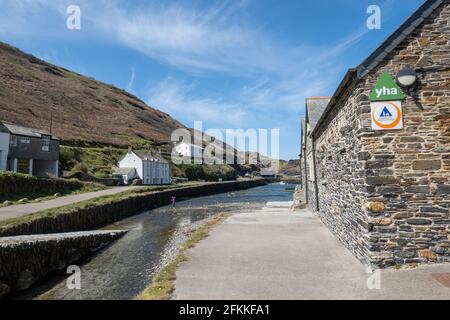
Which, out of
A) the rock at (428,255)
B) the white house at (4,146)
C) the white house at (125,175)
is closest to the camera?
the rock at (428,255)

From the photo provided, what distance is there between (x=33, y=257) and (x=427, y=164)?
1335 centimetres

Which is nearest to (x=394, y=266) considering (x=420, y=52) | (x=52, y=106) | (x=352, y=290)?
(x=352, y=290)

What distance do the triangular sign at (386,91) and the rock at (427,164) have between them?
1807mm

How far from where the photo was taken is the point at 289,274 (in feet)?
26.4

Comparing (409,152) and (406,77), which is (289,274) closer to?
(409,152)

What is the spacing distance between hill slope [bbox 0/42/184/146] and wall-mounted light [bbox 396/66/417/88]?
68.8 meters

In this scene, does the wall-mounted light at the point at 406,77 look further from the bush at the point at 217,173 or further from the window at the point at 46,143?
the bush at the point at 217,173

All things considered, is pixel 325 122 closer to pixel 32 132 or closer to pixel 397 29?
pixel 397 29

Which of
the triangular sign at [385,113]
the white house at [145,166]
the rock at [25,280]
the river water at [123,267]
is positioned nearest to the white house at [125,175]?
the white house at [145,166]

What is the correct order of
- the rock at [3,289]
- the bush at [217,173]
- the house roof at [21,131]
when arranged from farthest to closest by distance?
the bush at [217,173]
the house roof at [21,131]
the rock at [3,289]

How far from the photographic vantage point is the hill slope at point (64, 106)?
76438mm

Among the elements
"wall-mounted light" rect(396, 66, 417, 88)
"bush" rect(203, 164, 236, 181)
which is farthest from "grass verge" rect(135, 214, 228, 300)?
"bush" rect(203, 164, 236, 181)

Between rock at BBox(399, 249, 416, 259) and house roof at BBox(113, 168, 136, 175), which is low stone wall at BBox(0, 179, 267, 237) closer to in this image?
house roof at BBox(113, 168, 136, 175)
